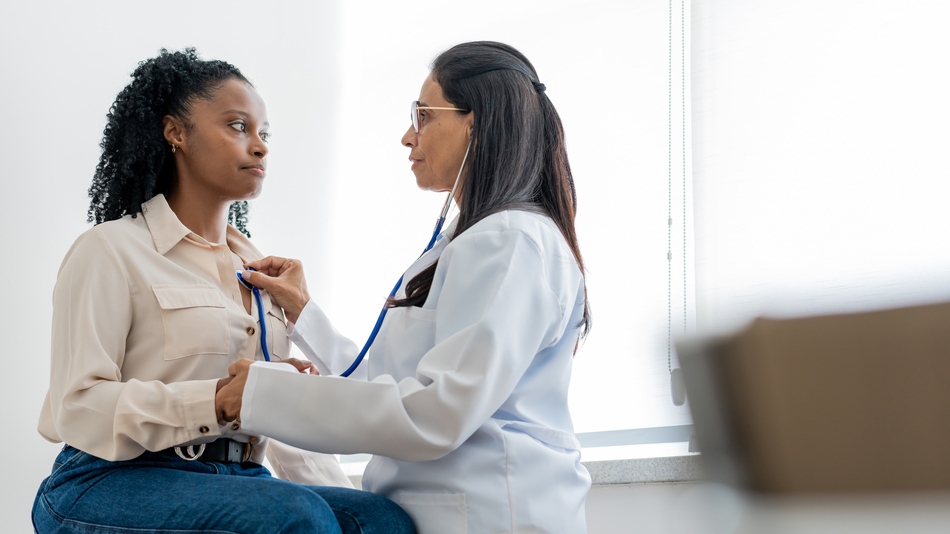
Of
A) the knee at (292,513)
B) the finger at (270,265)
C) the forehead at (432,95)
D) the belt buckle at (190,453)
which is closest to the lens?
the knee at (292,513)

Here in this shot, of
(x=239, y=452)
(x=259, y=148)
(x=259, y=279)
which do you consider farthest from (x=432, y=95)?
(x=239, y=452)

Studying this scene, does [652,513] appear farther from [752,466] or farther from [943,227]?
[752,466]

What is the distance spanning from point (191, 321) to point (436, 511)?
61cm

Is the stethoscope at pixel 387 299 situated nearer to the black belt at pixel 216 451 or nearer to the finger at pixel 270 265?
the finger at pixel 270 265

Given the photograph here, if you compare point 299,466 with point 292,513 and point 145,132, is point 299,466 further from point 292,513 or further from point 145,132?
point 145,132

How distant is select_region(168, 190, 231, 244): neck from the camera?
6.31 ft

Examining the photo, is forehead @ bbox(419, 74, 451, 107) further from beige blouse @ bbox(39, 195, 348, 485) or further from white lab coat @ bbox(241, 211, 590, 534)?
beige blouse @ bbox(39, 195, 348, 485)

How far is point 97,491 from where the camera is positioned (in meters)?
1.49

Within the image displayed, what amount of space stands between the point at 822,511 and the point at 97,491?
1.19 meters

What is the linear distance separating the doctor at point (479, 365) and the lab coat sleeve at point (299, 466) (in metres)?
0.34

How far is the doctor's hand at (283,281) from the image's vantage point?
191 centimetres

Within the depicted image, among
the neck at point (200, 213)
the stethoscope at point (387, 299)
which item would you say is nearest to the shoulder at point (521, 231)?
the stethoscope at point (387, 299)

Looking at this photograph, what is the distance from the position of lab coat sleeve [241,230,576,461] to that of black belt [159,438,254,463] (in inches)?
9.5

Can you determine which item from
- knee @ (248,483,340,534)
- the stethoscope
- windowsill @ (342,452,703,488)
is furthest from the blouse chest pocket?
windowsill @ (342,452,703,488)
